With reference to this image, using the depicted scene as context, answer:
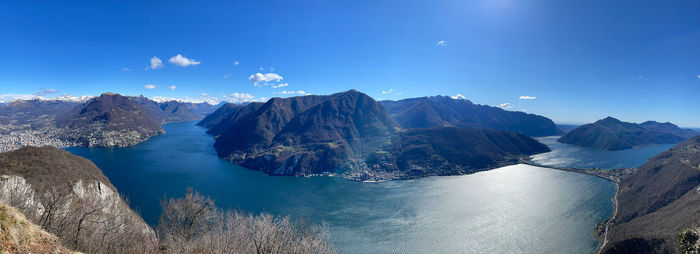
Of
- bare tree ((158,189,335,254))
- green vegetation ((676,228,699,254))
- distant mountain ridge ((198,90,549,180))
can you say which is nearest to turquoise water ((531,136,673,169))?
distant mountain ridge ((198,90,549,180))

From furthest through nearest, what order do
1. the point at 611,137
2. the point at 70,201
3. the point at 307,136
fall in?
the point at 611,137 < the point at 307,136 < the point at 70,201

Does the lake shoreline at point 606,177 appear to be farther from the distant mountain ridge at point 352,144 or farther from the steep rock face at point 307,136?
the steep rock face at point 307,136

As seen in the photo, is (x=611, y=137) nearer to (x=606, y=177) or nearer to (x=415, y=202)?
(x=606, y=177)

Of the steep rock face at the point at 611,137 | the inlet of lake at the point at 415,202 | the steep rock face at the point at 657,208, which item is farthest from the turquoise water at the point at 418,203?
the steep rock face at the point at 611,137

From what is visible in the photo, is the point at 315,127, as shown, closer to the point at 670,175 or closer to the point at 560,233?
the point at 560,233

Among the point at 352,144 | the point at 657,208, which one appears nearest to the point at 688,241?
the point at 657,208

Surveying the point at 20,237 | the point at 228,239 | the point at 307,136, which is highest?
the point at 20,237
